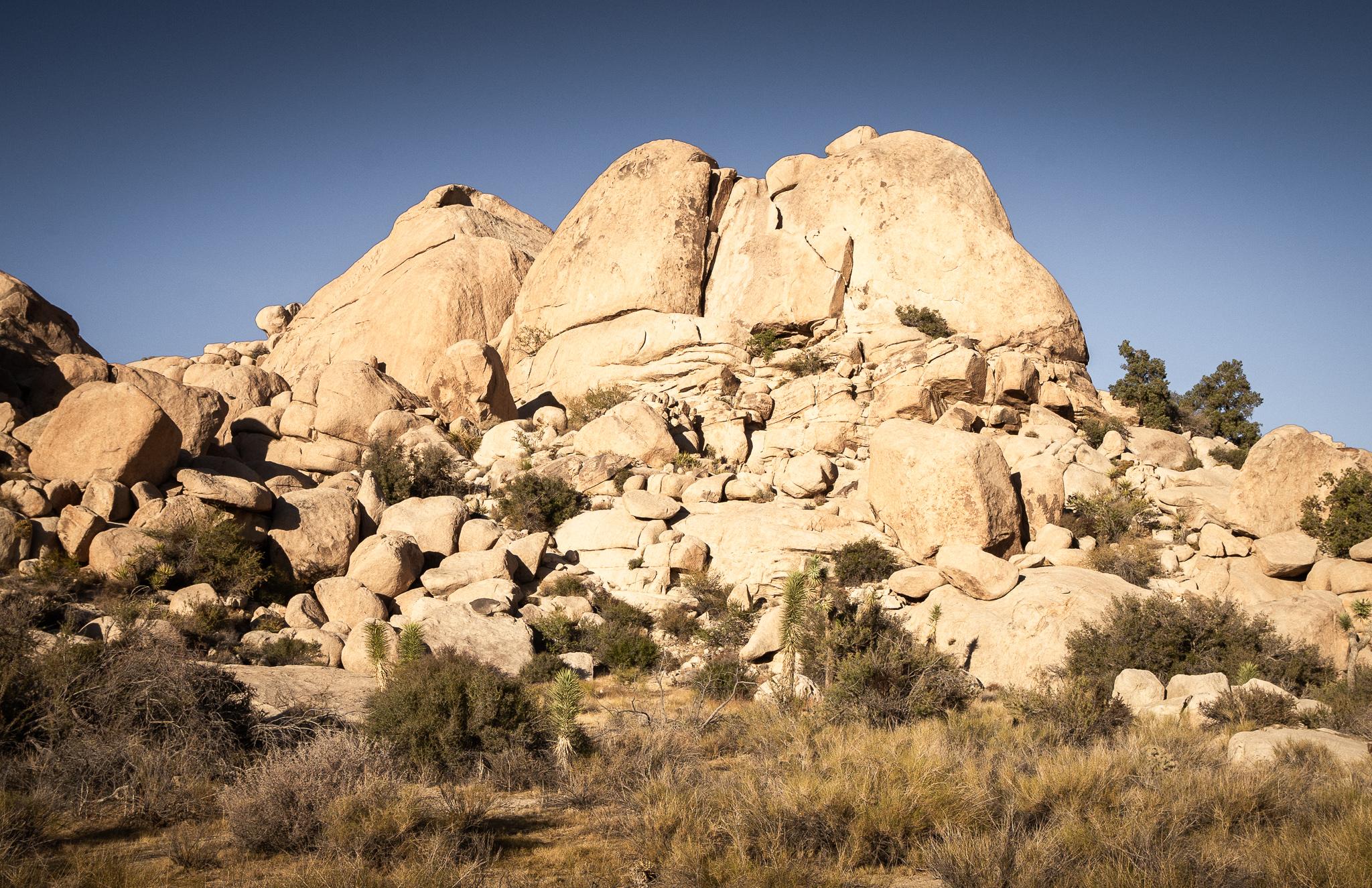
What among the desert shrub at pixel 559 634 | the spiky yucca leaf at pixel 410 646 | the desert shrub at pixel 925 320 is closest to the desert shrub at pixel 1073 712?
the desert shrub at pixel 559 634

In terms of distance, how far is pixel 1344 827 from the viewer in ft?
21.6

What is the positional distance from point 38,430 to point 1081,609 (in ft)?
74.5

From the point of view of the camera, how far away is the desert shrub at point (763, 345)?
28828mm

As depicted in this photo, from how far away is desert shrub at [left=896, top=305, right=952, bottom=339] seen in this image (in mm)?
27969

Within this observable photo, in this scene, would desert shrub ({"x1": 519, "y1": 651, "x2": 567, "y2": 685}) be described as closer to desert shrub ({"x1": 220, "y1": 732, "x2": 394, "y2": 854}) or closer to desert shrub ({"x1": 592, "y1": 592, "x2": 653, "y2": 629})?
desert shrub ({"x1": 592, "y1": 592, "x2": 653, "y2": 629})

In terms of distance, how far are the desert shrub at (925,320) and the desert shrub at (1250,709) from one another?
17.5m

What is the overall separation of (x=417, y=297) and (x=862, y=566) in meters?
22.8

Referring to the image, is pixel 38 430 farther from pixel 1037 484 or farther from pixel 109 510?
pixel 1037 484

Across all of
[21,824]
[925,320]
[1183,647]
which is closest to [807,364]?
[925,320]

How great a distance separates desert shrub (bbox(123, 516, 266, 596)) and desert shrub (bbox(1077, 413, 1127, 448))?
22.4 metres

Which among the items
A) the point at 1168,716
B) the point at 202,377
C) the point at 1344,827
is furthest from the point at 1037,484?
the point at 202,377

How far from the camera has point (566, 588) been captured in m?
18.1

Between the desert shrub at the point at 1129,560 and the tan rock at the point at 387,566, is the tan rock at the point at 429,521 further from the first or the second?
the desert shrub at the point at 1129,560

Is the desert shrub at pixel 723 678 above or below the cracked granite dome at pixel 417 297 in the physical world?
below
